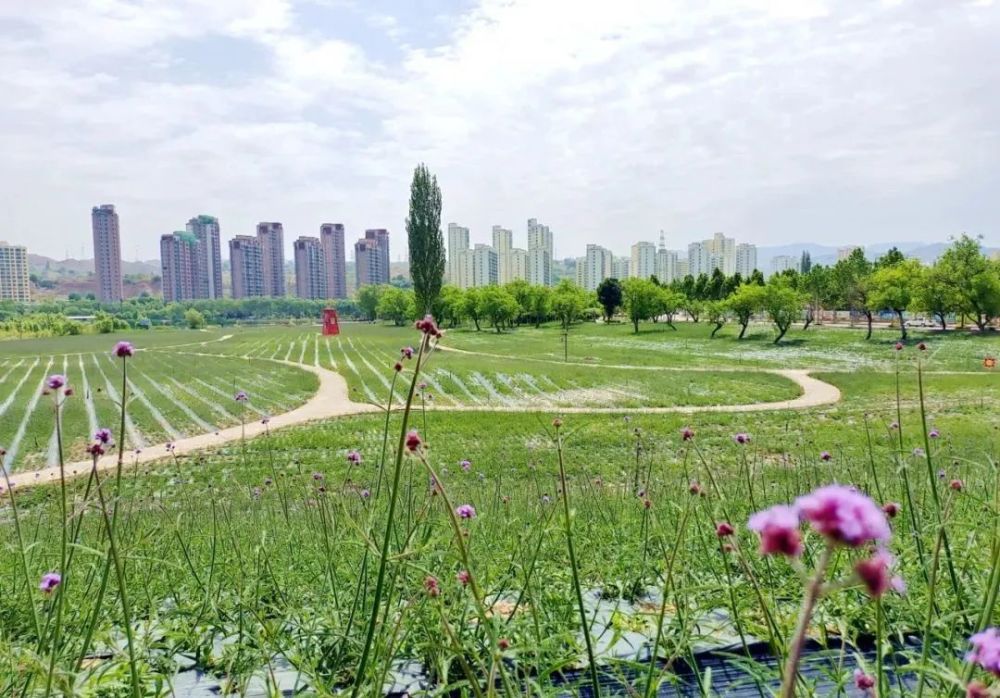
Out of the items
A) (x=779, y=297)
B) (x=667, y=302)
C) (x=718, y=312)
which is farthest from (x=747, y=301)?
(x=667, y=302)

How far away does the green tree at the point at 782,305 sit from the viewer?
1912 inches

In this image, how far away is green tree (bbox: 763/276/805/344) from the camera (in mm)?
48562

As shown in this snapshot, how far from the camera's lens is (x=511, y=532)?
354cm

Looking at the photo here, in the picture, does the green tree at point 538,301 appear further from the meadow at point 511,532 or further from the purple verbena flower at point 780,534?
the purple verbena flower at point 780,534

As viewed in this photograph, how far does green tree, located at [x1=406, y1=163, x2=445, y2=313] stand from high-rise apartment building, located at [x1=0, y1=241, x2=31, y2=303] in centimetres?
17841

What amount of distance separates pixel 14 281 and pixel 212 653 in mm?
237352

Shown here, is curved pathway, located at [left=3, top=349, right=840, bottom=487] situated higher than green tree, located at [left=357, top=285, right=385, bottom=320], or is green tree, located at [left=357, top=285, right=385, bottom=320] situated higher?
green tree, located at [left=357, top=285, right=385, bottom=320]

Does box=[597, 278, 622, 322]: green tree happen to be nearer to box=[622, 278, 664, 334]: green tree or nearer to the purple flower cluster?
box=[622, 278, 664, 334]: green tree

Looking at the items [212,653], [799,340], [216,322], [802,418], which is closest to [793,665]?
[212,653]

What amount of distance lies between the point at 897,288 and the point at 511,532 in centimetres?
5133

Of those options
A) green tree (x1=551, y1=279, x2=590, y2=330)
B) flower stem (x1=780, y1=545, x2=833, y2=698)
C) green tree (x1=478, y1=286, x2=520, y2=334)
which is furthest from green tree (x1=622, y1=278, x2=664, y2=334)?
flower stem (x1=780, y1=545, x2=833, y2=698)

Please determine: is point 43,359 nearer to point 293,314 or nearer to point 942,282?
point 942,282

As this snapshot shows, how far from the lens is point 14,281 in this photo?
19112 cm

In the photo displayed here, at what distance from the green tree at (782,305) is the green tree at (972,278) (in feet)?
32.0
